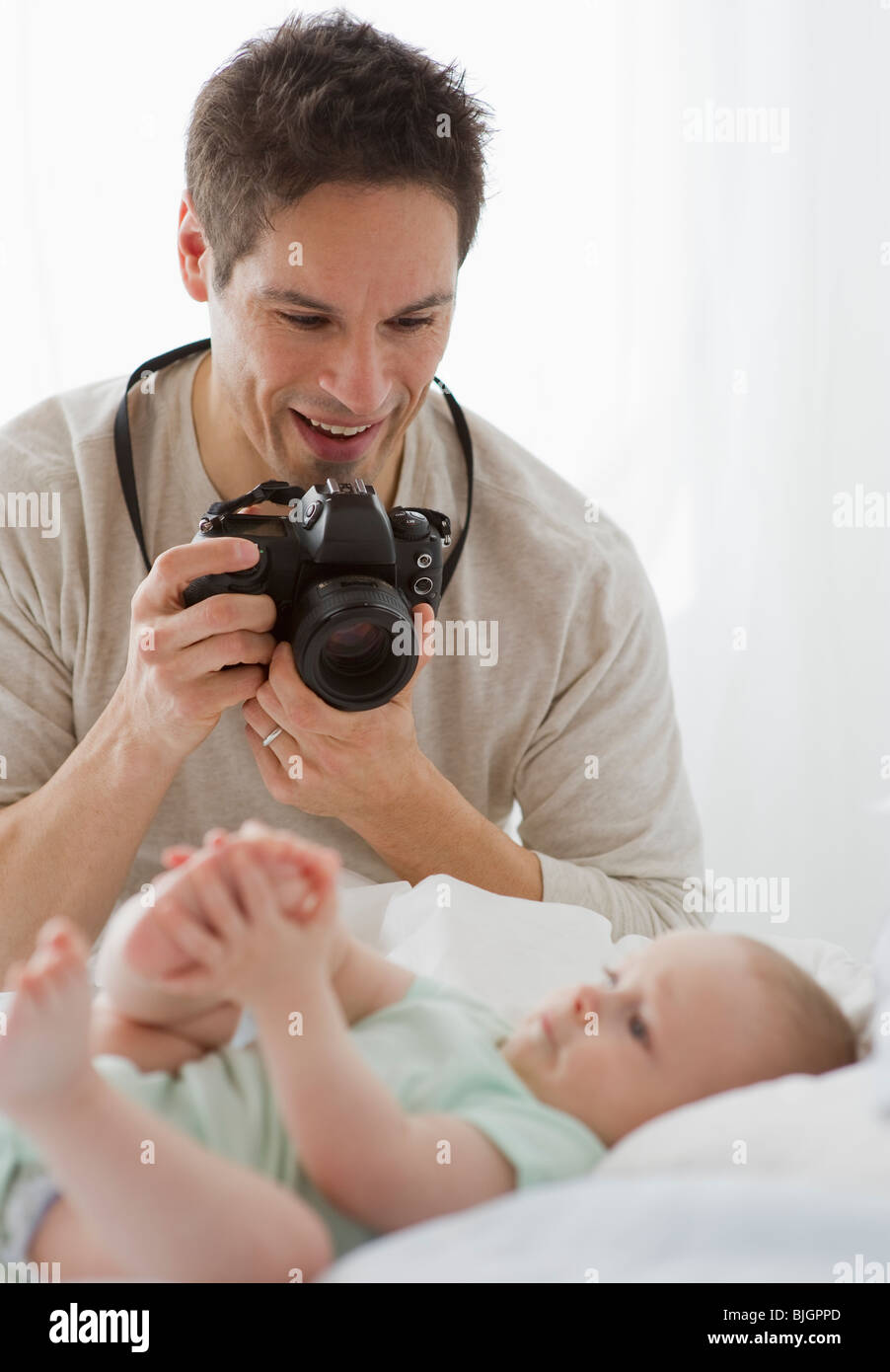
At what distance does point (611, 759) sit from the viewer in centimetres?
116

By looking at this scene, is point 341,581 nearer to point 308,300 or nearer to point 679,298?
point 308,300

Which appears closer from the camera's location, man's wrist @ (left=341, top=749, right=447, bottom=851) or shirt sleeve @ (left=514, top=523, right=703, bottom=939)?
man's wrist @ (left=341, top=749, right=447, bottom=851)

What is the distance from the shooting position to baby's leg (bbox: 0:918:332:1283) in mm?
509

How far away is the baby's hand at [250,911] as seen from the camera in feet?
1.77

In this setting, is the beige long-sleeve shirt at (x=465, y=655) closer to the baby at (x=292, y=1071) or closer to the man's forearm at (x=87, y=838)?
the man's forearm at (x=87, y=838)

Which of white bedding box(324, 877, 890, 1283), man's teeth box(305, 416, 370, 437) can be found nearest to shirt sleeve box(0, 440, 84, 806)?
man's teeth box(305, 416, 370, 437)

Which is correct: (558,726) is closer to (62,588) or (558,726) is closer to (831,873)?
(62,588)

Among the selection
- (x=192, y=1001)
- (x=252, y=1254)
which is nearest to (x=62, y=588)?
(x=192, y=1001)

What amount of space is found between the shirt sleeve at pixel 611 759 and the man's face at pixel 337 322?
0.85 ft

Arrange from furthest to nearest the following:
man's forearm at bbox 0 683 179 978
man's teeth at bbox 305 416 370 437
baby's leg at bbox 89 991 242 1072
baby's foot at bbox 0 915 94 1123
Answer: man's teeth at bbox 305 416 370 437, man's forearm at bbox 0 683 179 978, baby's leg at bbox 89 991 242 1072, baby's foot at bbox 0 915 94 1123

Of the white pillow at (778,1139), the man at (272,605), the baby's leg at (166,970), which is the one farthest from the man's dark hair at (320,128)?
the white pillow at (778,1139)

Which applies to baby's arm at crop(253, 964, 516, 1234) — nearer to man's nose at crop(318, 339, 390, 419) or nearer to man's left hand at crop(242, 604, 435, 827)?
man's left hand at crop(242, 604, 435, 827)

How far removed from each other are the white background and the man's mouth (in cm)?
54

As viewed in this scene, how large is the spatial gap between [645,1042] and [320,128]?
711 mm
